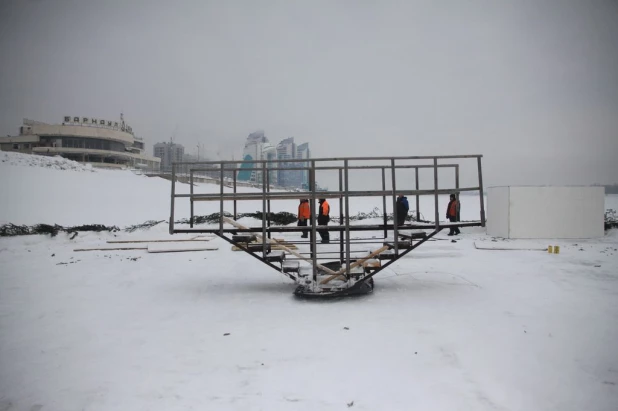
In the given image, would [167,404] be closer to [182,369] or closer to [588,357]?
[182,369]

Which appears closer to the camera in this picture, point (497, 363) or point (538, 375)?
point (538, 375)

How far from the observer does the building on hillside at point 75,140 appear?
217 ft

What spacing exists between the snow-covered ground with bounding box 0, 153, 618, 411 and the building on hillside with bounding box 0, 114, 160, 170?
209 ft

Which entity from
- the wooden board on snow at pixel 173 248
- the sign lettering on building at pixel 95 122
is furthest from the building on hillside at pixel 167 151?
the wooden board on snow at pixel 173 248

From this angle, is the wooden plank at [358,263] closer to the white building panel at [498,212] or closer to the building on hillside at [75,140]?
the white building panel at [498,212]

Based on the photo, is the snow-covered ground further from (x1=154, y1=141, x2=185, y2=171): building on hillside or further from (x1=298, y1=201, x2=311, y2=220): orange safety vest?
(x1=154, y1=141, x2=185, y2=171): building on hillside

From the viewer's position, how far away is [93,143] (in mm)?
68375

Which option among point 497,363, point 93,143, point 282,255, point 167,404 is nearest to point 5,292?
point 282,255

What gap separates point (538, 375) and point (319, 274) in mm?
4611

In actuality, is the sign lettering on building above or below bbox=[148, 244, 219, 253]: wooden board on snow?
above

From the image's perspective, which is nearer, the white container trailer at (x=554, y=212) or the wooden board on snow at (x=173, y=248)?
the wooden board on snow at (x=173, y=248)

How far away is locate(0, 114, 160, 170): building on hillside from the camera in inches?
2603

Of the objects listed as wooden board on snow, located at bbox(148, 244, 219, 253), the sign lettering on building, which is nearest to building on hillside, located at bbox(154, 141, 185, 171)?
the sign lettering on building

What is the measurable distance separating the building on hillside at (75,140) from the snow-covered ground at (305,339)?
63.6 meters
